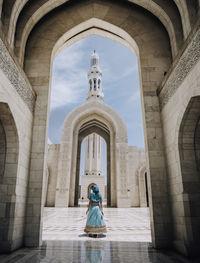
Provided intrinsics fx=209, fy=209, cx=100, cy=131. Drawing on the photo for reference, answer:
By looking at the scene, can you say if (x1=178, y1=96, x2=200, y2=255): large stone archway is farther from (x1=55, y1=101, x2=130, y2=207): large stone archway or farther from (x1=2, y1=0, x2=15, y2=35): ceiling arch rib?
(x1=55, y1=101, x2=130, y2=207): large stone archway

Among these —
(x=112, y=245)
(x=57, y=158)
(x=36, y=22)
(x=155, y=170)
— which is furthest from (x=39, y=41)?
(x=57, y=158)

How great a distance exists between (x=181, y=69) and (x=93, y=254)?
326 centimetres

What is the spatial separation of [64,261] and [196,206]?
2112 millimetres

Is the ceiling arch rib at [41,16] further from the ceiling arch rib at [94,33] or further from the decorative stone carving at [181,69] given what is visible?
the decorative stone carving at [181,69]

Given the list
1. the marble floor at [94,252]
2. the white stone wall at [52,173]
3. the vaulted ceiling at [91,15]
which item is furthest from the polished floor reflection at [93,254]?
the white stone wall at [52,173]

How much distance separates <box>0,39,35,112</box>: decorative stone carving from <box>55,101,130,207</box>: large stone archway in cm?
1028

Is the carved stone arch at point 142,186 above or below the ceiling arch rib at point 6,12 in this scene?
below

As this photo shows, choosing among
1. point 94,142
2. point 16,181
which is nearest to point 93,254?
point 16,181

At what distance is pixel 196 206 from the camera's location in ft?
10.6

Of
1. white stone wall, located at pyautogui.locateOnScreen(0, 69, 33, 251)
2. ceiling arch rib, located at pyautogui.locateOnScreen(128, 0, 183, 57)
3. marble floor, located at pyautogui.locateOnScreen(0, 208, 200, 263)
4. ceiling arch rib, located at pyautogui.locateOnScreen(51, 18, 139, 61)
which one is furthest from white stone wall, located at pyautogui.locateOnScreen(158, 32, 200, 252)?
white stone wall, located at pyautogui.locateOnScreen(0, 69, 33, 251)

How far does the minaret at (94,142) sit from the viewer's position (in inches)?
881

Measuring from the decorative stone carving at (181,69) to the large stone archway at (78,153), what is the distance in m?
10.4

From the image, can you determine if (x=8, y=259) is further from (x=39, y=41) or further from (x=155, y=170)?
(x=39, y=41)

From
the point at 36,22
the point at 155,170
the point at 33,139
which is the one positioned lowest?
the point at 155,170
